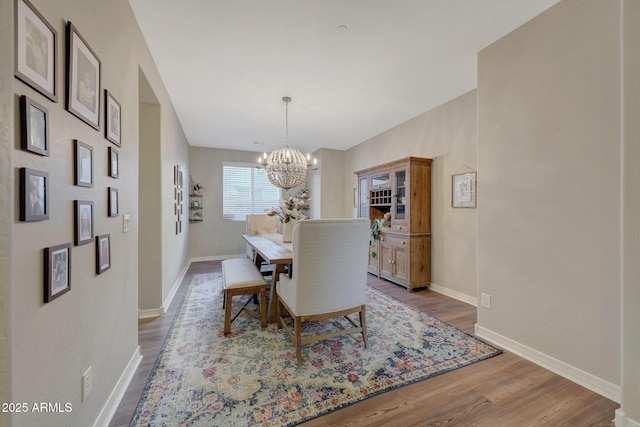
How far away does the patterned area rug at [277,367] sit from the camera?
57.9 inches

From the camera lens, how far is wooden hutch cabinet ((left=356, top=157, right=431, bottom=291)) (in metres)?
3.60

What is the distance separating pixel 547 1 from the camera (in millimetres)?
1787

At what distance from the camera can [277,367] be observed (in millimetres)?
1857

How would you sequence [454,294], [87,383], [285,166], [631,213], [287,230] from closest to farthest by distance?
[87,383] → [631,213] → [287,230] → [454,294] → [285,166]

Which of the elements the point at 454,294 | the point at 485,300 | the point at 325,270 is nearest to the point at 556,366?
the point at 485,300

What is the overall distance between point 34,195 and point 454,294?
3.90 metres

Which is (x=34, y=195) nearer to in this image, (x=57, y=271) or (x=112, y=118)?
(x=57, y=271)

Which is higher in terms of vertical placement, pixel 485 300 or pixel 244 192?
pixel 244 192

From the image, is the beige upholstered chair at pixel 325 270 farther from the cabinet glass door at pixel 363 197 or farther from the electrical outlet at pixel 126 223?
the cabinet glass door at pixel 363 197

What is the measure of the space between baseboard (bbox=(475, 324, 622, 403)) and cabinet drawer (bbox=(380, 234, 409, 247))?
4.84 feet

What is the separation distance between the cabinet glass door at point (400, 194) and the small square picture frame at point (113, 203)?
3310 mm

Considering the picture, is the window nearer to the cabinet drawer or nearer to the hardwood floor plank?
the cabinet drawer

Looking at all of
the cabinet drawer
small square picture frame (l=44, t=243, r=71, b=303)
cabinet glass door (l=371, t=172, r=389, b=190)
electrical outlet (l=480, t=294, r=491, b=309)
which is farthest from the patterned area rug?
cabinet glass door (l=371, t=172, r=389, b=190)

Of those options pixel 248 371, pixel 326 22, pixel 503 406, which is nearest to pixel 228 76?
pixel 326 22
